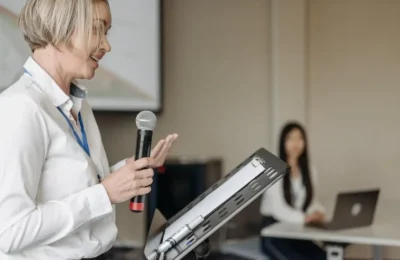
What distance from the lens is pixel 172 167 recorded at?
3.63 m

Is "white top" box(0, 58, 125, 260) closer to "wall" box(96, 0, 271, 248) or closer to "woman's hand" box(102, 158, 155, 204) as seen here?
"woman's hand" box(102, 158, 155, 204)

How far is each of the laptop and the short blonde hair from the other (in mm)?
1893

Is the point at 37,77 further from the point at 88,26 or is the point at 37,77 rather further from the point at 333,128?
the point at 333,128

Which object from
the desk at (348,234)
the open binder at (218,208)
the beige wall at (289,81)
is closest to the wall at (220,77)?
the beige wall at (289,81)

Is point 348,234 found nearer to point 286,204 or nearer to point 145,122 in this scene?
Answer: point 286,204

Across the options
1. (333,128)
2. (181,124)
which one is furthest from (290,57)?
(181,124)

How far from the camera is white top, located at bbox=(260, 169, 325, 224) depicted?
3.18 m

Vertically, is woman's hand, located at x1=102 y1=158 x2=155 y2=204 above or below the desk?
above

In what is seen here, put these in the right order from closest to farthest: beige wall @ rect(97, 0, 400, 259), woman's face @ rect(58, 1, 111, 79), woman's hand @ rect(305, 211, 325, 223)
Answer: woman's face @ rect(58, 1, 111, 79) < woman's hand @ rect(305, 211, 325, 223) < beige wall @ rect(97, 0, 400, 259)

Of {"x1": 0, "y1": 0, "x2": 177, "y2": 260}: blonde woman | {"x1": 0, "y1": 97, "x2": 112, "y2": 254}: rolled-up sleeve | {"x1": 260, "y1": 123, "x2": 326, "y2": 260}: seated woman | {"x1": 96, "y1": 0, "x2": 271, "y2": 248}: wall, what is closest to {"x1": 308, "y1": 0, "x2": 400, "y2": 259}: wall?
{"x1": 96, "y1": 0, "x2": 271, "y2": 248}: wall

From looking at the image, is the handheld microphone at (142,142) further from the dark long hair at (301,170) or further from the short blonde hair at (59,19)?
the dark long hair at (301,170)

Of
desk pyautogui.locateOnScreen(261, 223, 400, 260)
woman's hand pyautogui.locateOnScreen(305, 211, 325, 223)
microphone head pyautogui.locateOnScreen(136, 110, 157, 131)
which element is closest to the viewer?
microphone head pyautogui.locateOnScreen(136, 110, 157, 131)

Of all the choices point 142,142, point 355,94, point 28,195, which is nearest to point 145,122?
point 142,142

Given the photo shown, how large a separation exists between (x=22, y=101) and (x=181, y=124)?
9.93 feet
